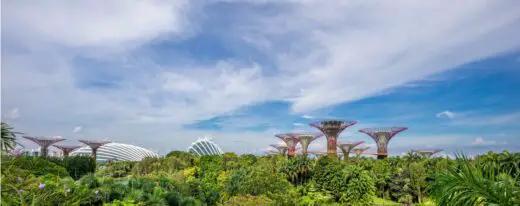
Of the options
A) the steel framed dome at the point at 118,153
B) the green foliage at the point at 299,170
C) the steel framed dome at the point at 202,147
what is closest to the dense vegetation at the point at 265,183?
the green foliage at the point at 299,170

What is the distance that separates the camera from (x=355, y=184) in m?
25.6

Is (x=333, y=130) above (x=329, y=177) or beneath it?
above

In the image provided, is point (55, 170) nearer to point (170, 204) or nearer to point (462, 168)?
point (170, 204)

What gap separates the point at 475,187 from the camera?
5.92m

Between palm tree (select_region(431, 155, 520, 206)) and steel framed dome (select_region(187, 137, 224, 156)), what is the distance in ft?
243

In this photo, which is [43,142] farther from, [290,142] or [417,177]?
[417,177]

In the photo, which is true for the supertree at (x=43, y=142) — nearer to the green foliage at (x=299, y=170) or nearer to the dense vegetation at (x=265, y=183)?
the dense vegetation at (x=265, y=183)

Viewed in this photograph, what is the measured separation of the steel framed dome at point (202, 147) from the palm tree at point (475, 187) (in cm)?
7419

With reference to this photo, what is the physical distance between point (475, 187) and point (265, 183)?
12823 millimetres

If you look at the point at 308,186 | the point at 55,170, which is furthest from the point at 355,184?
the point at 55,170

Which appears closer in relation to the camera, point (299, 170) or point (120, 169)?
point (299, 170)

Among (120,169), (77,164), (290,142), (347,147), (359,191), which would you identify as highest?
(290,142)

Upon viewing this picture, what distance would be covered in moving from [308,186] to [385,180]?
7487mm

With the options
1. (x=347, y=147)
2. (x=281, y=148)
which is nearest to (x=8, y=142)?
(x=347, y=147)
